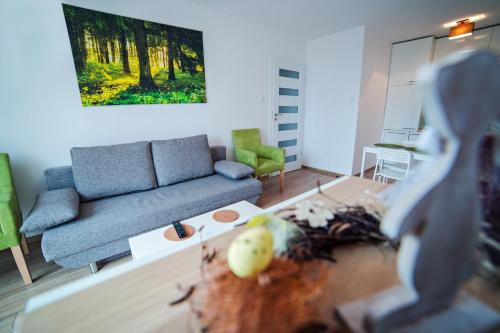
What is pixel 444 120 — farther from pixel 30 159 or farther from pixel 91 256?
pixel 30 159

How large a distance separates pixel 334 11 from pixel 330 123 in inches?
66.5

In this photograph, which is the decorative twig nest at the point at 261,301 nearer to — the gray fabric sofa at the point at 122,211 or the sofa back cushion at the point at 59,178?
the gray fabric sofa at the point at 122,211

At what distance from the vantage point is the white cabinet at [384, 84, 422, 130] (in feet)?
12.4

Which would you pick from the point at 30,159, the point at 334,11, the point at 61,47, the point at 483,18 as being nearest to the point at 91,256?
the point at 30,159

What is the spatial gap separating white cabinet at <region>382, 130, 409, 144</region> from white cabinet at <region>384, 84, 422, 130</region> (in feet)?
0.26

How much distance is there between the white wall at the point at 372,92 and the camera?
3.40 m

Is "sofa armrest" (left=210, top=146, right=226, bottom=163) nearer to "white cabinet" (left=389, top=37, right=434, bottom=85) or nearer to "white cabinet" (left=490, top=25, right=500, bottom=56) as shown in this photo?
A: "white cabinet" (left=389, top=37, right=434, bottom=85)

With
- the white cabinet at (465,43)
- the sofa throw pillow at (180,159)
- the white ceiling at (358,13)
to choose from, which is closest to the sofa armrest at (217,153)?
the sofa throw pillow at (180,159)

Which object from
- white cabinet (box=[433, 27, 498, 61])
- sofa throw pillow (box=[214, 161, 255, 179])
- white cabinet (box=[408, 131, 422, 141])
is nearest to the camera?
sofa throw pillow (box=[214, 161, 255, 179])

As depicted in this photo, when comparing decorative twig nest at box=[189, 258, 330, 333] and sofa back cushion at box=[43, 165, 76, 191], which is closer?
decorative twig nest at box=[189, 258, 330, 333]

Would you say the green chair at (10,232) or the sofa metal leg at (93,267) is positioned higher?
the green chair at (10,232)

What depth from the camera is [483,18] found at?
2.99 metres

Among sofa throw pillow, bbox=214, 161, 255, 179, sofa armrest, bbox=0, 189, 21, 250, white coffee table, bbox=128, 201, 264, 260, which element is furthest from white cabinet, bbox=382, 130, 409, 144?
sofa armrest, bbox=0, 189, 21, 250

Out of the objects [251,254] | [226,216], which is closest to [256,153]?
[226,216]
